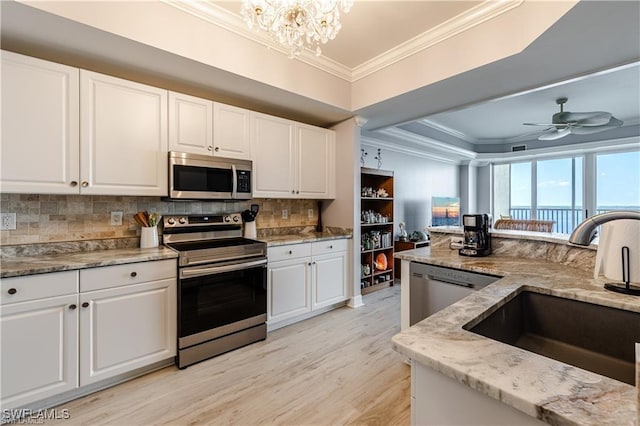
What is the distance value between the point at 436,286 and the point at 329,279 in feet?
5.00

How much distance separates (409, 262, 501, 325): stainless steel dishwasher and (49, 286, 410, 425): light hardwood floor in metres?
0.53

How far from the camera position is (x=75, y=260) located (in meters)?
1.94

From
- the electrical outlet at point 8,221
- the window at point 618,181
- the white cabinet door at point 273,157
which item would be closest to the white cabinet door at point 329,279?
the white cabinet door at point 273,157

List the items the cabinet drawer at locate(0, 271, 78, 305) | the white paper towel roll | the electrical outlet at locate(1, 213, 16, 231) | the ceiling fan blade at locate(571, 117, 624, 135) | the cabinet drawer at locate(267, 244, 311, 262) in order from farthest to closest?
the ceiling fan blade at locate(571, 117, 624, 135) → the cabinet drawer at locate(267, 244, 311, 262) → the electrical outlet at locate(1, 213, 16, 231) → the cabinet drawer at locate(0, 271, 78, 305) → the white paper towel roll

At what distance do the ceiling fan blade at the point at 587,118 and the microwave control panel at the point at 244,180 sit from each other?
4.30 meters

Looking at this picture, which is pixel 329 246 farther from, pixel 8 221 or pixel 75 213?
pixel 8 221

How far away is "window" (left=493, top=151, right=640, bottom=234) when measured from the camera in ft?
18.6

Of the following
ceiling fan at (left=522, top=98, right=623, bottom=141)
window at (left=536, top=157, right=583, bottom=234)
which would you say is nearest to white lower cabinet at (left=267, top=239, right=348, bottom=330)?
ceiling fan at (left=522, top=98, right=623, bottom=141)

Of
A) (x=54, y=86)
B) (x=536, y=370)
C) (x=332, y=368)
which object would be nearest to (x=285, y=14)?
(x=54, y=86)

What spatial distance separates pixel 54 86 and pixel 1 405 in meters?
1.96

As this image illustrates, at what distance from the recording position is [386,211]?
468 cm

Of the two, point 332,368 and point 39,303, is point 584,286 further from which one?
point 39,303

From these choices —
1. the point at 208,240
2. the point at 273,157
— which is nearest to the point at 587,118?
the point at 273,157

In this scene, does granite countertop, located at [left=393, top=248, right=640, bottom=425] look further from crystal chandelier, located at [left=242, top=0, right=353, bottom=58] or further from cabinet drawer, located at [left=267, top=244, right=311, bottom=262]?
cabinet drawer, located at [left=267, top=244, right=311, bottom=262]
